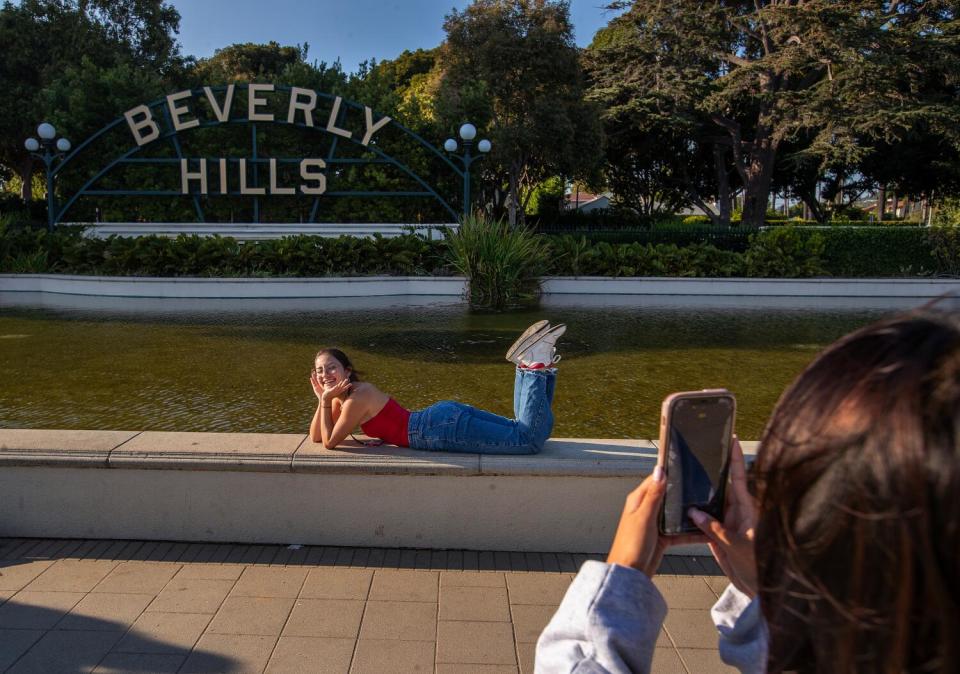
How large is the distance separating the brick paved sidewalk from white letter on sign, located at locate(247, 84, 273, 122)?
16534 millimetres

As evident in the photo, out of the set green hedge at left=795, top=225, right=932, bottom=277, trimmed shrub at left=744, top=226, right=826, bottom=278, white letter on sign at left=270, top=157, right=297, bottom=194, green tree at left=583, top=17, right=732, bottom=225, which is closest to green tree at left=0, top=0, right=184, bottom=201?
white letter on sign at left=270, top=157, right=297, bottom=194

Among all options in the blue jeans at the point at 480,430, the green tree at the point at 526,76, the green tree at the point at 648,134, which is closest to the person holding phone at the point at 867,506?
the blue jeans at the point at 480,430

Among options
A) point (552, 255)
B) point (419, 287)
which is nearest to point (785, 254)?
point (552, 255)

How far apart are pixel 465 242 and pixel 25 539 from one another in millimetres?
10394

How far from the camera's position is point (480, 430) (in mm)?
4156

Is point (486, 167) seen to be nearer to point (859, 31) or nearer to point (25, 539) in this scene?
point (859, 31)

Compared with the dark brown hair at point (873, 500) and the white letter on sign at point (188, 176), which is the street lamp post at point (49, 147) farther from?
the dark brown hair at point (873, 500)

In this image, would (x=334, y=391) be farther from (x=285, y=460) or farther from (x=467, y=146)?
(x=467, y=146)

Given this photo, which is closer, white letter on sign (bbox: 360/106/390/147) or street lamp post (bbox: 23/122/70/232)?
street lamp post (bbox: 23/122/70/232)

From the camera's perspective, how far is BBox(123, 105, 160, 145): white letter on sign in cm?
1884

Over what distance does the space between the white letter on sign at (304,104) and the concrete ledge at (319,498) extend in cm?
1637

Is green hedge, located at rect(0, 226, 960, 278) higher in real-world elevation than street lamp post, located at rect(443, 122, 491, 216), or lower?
lower

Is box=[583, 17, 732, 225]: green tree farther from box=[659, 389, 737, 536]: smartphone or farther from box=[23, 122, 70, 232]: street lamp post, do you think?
box=[659, 389, 737, 536]: smartphone

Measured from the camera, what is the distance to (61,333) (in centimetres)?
987
